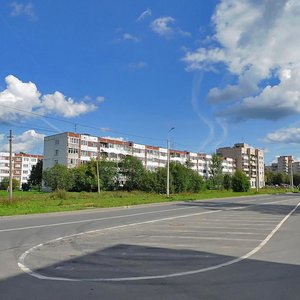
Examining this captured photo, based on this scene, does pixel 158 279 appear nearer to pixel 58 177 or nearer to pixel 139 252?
pixel 139 252

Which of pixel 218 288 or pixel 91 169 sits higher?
pixel 91 169

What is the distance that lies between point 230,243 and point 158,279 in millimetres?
5175

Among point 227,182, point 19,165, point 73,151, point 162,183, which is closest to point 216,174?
point 227,182

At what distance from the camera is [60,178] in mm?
93938

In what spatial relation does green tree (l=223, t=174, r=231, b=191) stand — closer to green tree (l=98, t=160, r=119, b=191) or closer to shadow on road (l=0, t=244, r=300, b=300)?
green tree (l=98, t=160, r=119, b=191)

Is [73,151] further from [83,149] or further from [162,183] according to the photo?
[162,183]

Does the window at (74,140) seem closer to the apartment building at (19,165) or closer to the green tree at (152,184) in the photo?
the green tree at (152,184)

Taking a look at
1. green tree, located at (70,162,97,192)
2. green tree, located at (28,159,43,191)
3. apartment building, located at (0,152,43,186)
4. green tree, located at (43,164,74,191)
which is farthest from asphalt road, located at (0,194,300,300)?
apartment building, located at (0,152,43,186)

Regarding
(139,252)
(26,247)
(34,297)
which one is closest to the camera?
(34,297)

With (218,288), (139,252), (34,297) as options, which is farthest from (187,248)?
(34,297)

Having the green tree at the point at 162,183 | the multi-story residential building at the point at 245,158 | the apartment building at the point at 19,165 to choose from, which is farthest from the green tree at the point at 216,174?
the apartment building at the point at 19,165

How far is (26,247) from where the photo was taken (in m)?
11.3

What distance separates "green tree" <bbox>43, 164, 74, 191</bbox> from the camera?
308 ft

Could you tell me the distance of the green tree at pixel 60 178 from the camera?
93.8 metres
